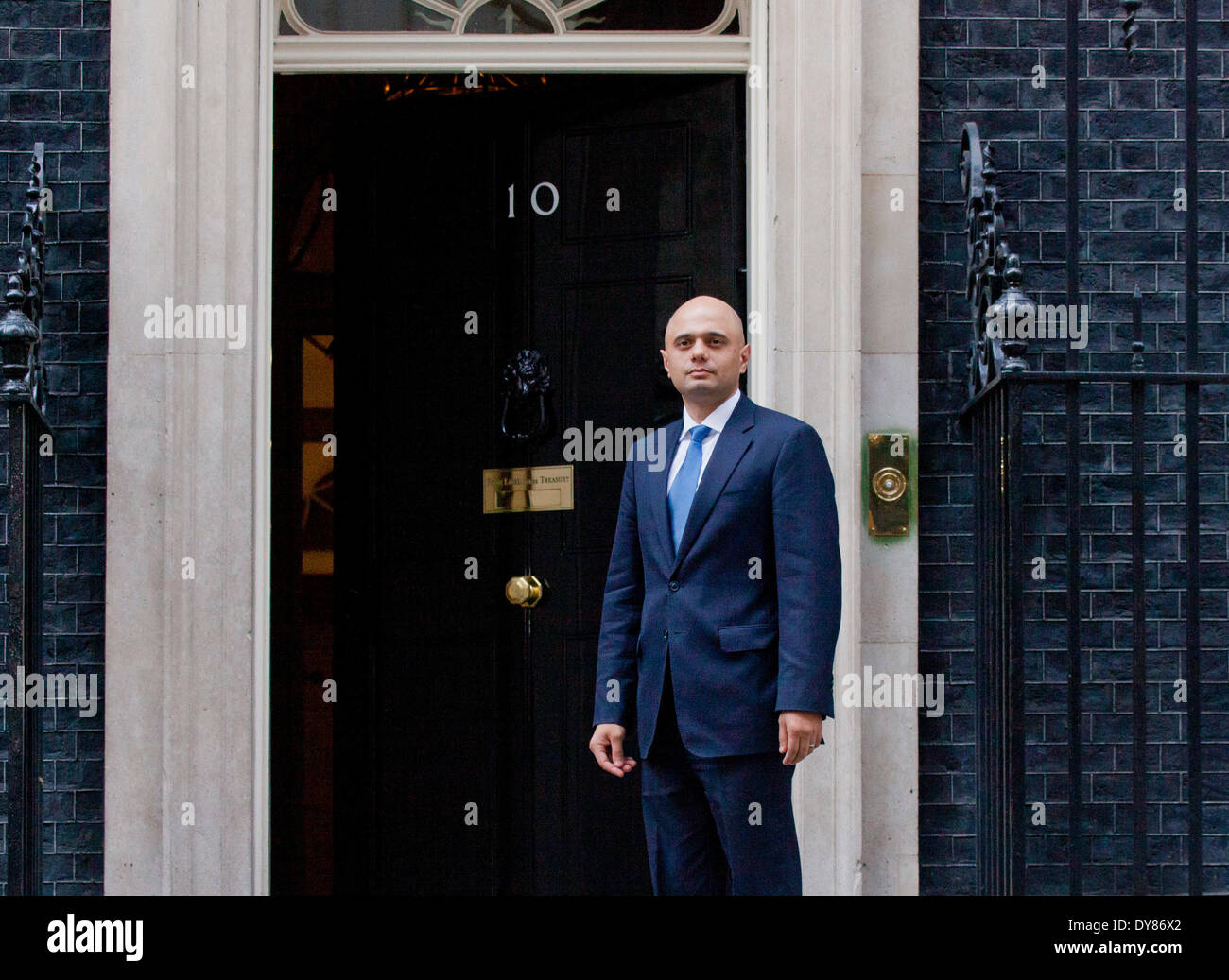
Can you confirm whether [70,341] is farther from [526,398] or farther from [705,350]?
[705,350]

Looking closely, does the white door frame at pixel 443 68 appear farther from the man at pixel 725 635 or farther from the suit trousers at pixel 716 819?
the suit trousers at pixel 716 819

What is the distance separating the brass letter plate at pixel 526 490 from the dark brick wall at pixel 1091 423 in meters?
1.33

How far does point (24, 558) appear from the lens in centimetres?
446

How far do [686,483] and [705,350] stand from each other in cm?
38

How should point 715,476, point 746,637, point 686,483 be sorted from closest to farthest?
point 746,637 < point 715,476 < point 686,483

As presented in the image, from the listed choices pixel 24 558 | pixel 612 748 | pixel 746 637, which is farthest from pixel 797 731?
pixel 24 558

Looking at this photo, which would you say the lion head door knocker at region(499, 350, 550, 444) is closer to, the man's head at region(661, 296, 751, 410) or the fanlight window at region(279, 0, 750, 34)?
the fanlight window at region(279, 0, 750, 34)

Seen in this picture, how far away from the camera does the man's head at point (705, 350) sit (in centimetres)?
405

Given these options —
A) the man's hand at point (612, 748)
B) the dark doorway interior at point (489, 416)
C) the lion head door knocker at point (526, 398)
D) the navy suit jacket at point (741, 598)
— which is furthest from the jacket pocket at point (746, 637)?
the lion head door knocker at point (526, 398)

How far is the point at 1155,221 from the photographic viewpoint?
17.1ft

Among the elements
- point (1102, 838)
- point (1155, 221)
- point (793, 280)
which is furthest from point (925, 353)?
point (1102, 838)

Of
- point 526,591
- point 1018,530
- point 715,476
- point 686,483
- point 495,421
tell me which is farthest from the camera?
point 495,421

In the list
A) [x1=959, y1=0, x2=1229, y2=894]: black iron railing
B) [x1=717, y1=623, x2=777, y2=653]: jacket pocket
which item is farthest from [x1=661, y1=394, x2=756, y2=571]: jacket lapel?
[x1=959, y1=0, x2=1229, y2=894]: black iron railing

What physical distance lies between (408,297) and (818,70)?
180 cm
